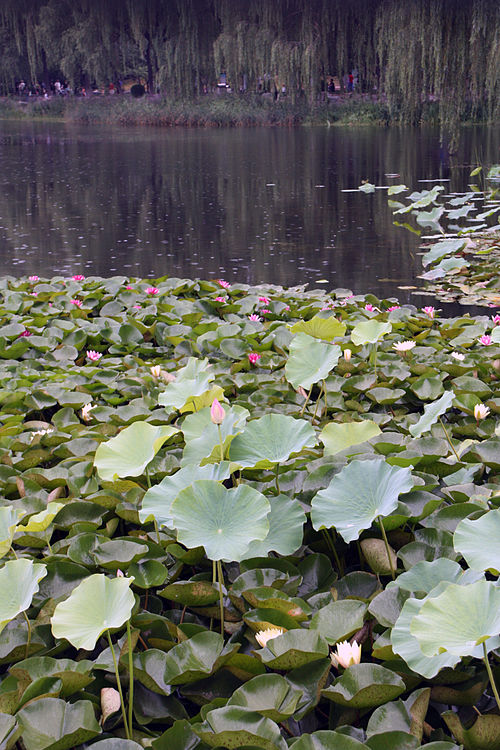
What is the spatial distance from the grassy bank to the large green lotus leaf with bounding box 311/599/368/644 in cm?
1846

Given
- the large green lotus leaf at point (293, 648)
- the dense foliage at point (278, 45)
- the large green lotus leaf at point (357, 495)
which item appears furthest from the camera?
the dense foliage at point (278, 45)

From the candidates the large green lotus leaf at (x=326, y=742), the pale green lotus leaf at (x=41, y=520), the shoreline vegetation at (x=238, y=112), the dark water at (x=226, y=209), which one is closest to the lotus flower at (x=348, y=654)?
the large green lotus leaf at (x=326, y=742)

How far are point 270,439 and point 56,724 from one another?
0.55 m

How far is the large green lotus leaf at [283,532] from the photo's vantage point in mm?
1089

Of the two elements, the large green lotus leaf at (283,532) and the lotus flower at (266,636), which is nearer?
the lotus flower at (266,636)

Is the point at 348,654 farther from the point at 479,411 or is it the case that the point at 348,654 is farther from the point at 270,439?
the point at 479,411

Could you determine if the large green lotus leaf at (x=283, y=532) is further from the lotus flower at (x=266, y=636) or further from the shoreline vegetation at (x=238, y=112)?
the shoreline vegetation at (x=238, y=112)

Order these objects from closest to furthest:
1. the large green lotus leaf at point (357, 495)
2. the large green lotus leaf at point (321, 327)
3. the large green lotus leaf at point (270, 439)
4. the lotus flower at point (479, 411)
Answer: the large green lotus leaf at point (357, 495) → the large green lotus leaf at point (270, 439) → the lotus flower at point (479, 411) → the large green lotus leaf at point (321, 327)

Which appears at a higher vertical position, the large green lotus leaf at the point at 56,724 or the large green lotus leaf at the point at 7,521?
the large green lotus leaf at the point at 7,521

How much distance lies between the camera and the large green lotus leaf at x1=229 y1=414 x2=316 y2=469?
1211mm

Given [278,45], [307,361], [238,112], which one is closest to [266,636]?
[307,361]

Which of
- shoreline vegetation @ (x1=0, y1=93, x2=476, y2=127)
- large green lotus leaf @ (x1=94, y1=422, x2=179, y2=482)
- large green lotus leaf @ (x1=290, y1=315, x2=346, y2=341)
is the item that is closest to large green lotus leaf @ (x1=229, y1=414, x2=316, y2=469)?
large green lotus leaf @ (x1=94, y1=422, x2=179, y2=482)

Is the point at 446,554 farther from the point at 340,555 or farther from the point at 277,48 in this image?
the point at 277,48

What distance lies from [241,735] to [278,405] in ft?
3.89
